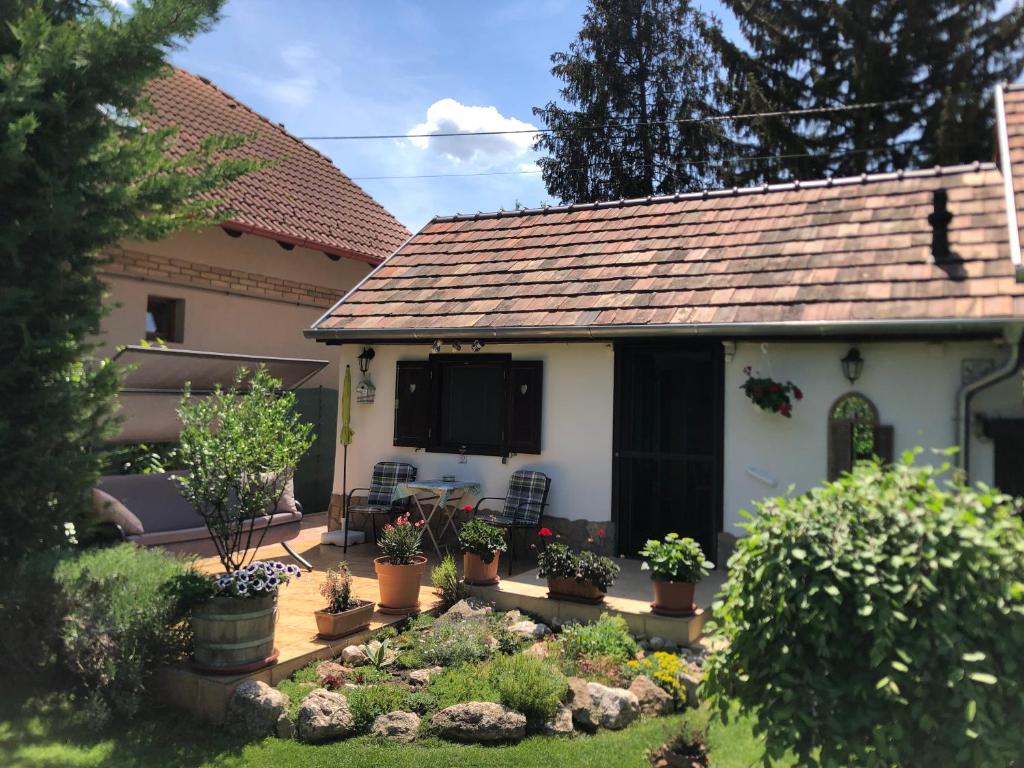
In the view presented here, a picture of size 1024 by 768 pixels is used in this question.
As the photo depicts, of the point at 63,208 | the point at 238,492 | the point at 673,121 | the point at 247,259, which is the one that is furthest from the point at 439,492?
the point at 673,121

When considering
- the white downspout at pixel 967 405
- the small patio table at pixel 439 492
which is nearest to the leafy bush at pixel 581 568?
the small patio table at pixel 439 492

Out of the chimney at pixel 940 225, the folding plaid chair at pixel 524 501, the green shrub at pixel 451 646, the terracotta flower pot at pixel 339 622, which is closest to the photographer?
the green shrub at pixel 451 646

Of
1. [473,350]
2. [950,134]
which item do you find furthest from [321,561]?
[950,134]

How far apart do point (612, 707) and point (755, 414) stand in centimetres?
386

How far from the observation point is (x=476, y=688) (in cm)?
498

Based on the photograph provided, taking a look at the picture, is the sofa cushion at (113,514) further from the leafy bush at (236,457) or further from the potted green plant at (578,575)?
the potted green plant at (578,575)

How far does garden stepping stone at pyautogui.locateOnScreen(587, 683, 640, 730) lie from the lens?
480 centimetres

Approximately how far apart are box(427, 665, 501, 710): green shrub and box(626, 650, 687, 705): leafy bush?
3.48 feet

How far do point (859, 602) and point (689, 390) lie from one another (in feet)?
18.2

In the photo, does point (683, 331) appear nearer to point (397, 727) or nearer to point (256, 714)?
point (397, 727)

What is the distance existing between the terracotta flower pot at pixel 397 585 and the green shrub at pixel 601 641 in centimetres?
136

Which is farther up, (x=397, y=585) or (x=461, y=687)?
(x=397, y=585)

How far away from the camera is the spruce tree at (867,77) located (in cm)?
1861

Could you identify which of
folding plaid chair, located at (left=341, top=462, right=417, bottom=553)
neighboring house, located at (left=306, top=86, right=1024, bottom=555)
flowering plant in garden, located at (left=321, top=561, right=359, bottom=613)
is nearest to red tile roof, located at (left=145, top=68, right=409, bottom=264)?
neighboring house, located at (left=306, top=86, right=1024, bottom=555)
